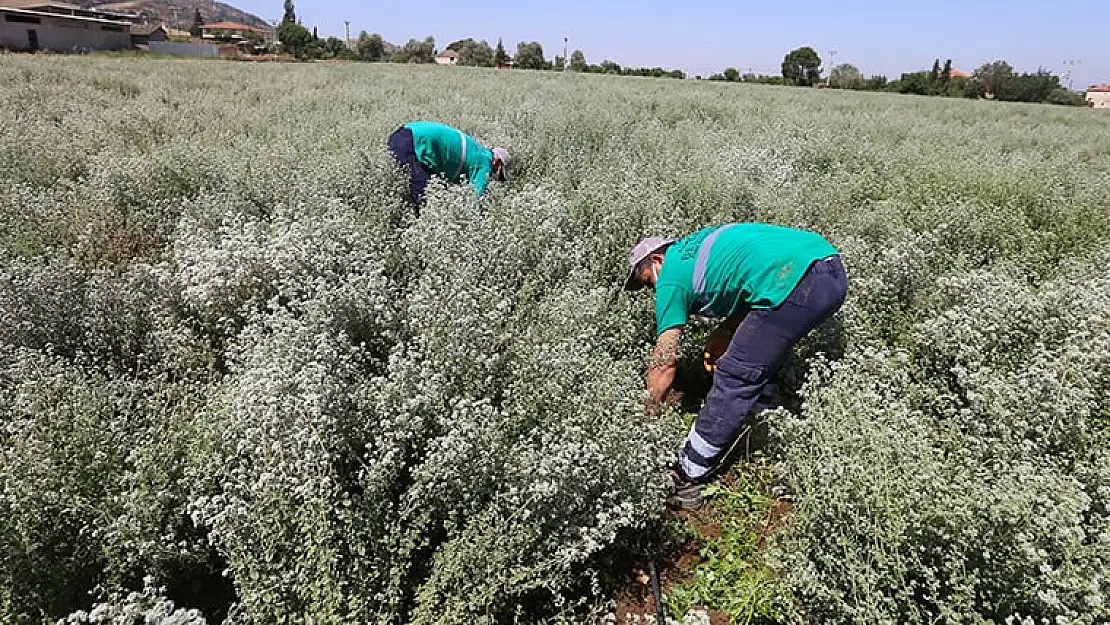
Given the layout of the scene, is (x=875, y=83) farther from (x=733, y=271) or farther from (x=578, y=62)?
(x=733, y=271)

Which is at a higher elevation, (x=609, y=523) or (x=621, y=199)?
(x=621, y=199)

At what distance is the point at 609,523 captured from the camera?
2676mm

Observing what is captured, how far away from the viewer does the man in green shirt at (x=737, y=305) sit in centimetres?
341

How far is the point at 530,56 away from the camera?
66.6 meters

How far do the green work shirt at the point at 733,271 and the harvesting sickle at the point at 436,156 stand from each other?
9.45 feet

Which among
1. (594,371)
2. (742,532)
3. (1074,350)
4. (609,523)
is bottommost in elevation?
(742,532)

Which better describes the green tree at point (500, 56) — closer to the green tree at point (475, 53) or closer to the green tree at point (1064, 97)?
the green tree at point (475, 53)

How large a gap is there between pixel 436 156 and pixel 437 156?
0.01 m

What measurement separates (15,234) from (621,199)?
4495 millimetres

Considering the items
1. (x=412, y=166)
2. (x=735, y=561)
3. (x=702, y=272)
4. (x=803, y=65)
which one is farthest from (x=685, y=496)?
(x=803, y=65)

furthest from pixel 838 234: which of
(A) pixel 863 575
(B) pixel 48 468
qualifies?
(B) pixel 48 468

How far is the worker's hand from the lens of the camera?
160 inches

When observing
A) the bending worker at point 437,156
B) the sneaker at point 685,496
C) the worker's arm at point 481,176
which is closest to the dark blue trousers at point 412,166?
the bending worker at point 437,156

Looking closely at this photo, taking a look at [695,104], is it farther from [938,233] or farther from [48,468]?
[48,468]
